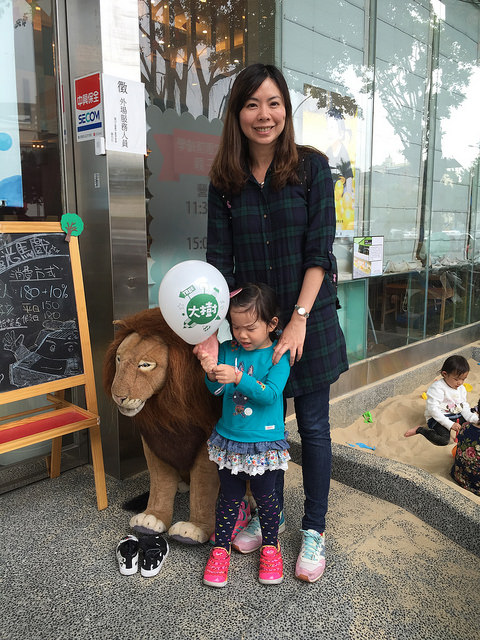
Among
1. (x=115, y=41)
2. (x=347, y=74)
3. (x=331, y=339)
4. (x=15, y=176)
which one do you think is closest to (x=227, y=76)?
(x=115, y=41)

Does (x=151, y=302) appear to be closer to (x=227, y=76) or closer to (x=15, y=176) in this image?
(x=15, y=176)

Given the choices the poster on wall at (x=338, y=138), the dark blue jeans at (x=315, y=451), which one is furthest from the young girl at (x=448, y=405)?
the dark blue jeans at (x=315, y=451)

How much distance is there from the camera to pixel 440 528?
2516mm

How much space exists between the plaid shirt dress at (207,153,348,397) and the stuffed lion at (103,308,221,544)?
395mm

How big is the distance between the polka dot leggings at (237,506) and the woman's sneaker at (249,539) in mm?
173

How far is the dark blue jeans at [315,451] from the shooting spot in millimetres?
2266

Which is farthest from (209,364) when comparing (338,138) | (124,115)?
(338,138)

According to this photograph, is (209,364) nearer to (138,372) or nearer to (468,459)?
(138,372)

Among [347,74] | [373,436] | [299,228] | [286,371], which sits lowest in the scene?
[373,436]

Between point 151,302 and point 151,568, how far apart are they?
1.60 m

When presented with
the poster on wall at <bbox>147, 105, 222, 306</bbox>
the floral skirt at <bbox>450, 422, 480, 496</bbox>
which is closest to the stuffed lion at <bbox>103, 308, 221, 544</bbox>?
the poster on wall at <bbox>147, 105, 222, 306</bbox>

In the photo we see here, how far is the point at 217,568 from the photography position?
209cm

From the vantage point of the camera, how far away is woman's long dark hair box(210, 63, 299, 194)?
2039 mm

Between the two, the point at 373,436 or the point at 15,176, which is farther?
the point at 373,436
